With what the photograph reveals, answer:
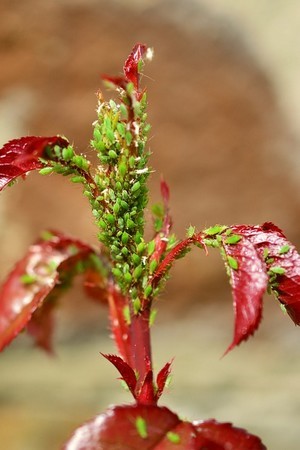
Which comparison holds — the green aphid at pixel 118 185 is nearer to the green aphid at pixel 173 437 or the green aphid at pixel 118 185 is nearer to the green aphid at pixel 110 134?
the green aphid at pixel 110 134

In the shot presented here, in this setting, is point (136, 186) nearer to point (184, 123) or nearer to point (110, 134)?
point (110, 134)

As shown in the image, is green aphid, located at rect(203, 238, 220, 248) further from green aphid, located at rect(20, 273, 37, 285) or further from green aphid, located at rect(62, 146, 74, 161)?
green aphid, located at rect(20, 273, 37, 285)

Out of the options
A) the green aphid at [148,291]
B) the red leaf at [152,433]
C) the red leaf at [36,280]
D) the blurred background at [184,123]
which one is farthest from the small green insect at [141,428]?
the blurred background at [184,123]

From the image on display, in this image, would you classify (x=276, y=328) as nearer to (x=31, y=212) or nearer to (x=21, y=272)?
(x=31, y=212)

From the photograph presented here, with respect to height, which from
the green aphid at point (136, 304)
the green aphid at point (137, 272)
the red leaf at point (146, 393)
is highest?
the green aphid at point (137, 272)

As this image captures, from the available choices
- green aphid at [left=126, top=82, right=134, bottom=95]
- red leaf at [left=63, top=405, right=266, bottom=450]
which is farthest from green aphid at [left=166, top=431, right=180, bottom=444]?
green aphid at [left=126, top=82, right=134, bottom=95]

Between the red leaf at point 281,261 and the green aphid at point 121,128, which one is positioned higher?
the green aphid at point 121,128

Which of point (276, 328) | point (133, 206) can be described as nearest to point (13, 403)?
point (276, 328)
